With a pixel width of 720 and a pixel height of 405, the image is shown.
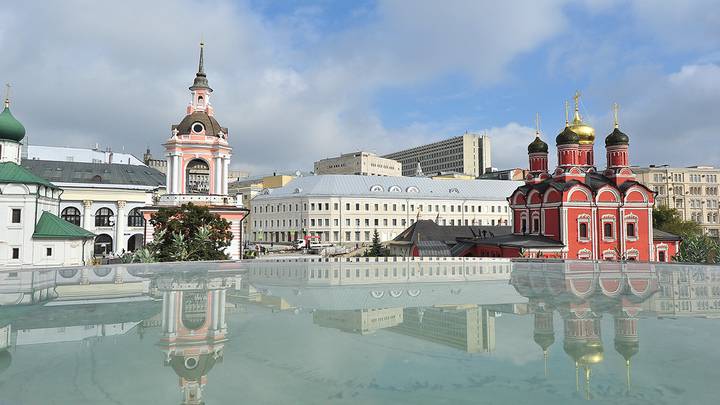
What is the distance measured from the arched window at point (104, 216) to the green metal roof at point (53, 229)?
16438 millimetres

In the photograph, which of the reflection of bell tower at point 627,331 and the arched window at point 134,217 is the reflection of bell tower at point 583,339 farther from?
the arched window at point 134,217

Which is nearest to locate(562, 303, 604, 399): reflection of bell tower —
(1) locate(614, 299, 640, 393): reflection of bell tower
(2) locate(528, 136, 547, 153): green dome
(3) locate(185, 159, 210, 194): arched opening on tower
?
(1) locate(614, 299, 640, 393): reflection of bell tower

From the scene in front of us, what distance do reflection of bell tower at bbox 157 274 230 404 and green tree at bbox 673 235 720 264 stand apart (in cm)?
4234

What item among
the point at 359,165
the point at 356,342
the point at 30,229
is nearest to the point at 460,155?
the point at 359,165

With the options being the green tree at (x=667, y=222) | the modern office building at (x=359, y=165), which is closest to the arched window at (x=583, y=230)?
the green tree at (x=667, y=222)

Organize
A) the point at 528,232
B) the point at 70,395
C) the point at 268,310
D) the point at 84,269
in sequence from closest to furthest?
the point at 70,395 < the point at 268,310 < the point at 84,269 < the point at 528,232

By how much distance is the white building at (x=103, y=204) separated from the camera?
49281 mm

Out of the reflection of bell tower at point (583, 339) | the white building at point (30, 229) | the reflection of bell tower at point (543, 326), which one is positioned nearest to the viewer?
the reflection of bell tower at point (583, 339)

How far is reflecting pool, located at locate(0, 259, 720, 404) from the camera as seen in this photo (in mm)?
7613

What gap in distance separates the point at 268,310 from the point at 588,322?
929cm

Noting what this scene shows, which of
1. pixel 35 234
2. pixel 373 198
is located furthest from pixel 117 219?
pixel 373 198

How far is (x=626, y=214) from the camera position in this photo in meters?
43.0

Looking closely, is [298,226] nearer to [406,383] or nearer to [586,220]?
[586,220]

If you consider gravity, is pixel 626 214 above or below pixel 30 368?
above
